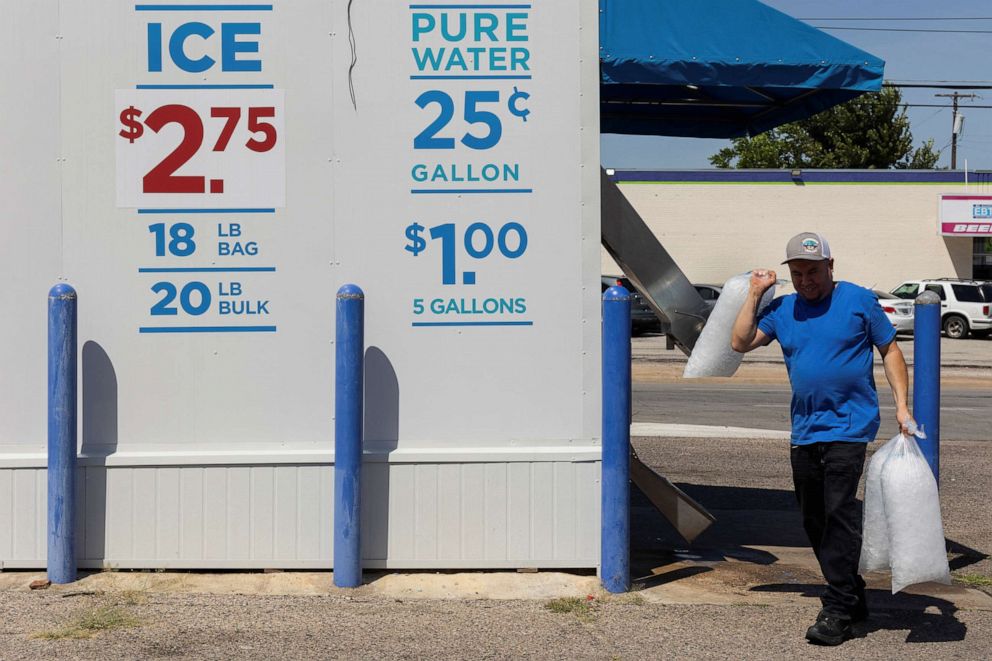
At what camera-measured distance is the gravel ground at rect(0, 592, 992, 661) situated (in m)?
4.99

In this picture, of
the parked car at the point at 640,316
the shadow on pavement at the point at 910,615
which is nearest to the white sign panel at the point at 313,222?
the shadow on pavement at the point at 910,615

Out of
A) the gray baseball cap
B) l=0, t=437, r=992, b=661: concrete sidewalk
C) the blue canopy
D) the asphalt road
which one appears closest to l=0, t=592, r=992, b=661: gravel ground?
l=0, t=437, r=992, b=661: concrete sidewalk

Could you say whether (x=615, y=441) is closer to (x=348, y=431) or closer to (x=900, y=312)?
(x=348, y=431)

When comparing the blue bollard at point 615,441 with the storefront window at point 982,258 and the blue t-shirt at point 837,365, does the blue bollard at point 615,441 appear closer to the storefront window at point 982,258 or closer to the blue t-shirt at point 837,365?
the blue t-shirt at point 837,365

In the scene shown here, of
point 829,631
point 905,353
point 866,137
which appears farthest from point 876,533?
point 866,137

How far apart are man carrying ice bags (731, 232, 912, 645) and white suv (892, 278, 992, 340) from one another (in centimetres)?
2756

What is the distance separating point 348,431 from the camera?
577 centimetres

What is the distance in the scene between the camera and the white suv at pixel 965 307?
3128cm

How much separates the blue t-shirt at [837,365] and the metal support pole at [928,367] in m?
1.46

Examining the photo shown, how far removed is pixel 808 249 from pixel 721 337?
77cm

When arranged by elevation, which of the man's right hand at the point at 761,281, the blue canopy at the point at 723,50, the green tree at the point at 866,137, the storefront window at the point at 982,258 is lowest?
the man's right hand at the point at 761,281

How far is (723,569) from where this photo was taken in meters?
6.54

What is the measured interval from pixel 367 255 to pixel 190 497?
151cm

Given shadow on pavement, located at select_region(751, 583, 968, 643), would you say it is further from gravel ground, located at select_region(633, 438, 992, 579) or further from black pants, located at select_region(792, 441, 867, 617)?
gravel ground, located at select_region(633, 438, 992, 579)
